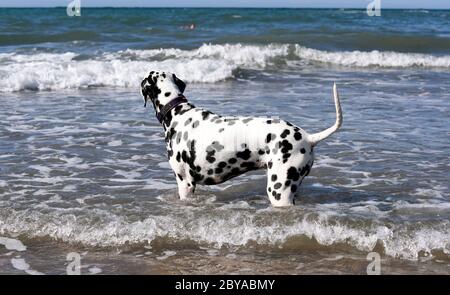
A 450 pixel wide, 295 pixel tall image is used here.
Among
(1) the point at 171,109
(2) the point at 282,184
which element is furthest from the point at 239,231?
(1) the point at 171,109

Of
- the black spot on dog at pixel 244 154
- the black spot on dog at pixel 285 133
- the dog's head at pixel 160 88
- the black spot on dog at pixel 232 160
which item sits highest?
the dog's head at pixel 160 88

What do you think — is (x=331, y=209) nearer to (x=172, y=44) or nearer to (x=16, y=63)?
(x=16, y=63)

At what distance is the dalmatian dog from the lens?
591cm

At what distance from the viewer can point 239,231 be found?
580cm

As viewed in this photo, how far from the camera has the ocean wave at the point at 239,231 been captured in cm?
560

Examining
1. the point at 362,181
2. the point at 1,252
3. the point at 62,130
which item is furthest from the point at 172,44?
the point at 1,252

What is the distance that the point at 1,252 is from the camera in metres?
5.51

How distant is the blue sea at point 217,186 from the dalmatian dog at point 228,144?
32cm

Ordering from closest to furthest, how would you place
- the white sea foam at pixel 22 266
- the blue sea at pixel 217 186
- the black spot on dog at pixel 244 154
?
the white sea foam at pixel 22 266
the blue sea at pixel 217 186
the black spot on dog at pixel 244 154

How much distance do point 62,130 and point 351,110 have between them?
5095mm

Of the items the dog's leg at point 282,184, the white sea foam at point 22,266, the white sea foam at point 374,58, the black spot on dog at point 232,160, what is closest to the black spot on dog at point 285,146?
the dog's leg at point 282,184

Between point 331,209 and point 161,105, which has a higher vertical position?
point 161,105

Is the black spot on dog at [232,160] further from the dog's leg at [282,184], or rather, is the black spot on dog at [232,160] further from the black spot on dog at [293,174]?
the black spot on dog at [293,174]

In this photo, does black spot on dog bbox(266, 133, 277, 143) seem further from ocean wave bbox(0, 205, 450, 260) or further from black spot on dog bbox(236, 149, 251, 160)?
ocean wave bbox(0, 205, 450, 260)
